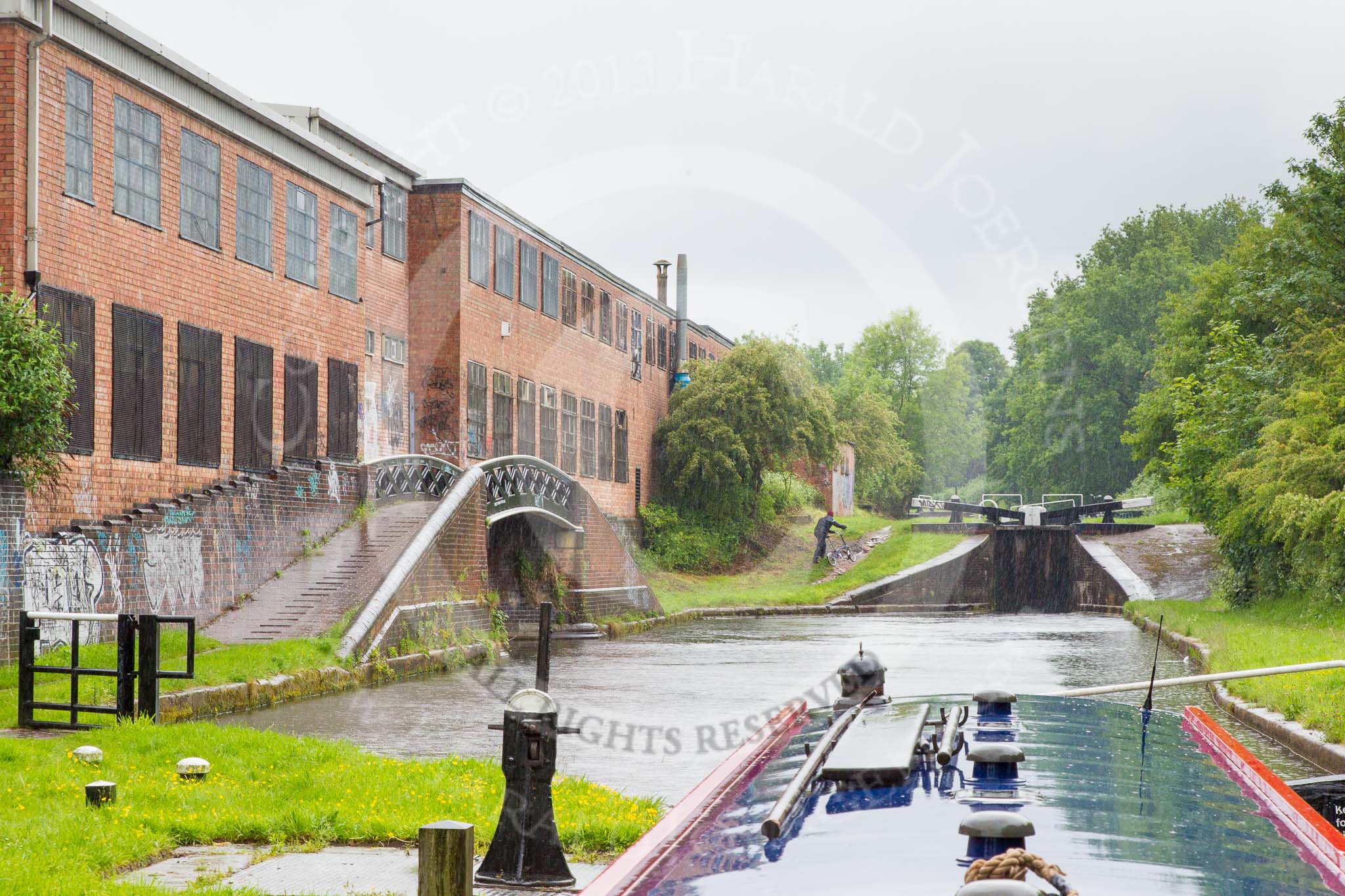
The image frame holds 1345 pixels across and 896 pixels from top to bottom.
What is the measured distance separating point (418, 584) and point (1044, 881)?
17829mm

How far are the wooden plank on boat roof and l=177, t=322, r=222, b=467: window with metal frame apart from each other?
1566 centimetres

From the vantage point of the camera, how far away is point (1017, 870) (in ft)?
8.29

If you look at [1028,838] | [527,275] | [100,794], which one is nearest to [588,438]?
[527,275]

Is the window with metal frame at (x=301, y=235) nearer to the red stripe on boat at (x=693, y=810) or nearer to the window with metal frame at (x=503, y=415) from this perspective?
the window with metal frame at (x=503, y=415)

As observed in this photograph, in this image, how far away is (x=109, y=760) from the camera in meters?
9.26

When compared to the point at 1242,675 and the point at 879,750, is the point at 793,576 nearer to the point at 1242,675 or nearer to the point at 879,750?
the point at 1242,675

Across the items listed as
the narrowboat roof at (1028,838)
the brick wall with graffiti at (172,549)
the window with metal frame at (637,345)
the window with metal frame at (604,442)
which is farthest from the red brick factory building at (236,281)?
the narrowboat roof at (1028,838)

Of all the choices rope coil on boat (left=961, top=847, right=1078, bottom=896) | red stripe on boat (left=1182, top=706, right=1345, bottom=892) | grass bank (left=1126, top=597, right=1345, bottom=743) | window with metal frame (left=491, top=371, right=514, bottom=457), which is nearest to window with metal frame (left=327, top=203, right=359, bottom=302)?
window with metal frame (left=491, top=371, right=514, bottom=457)

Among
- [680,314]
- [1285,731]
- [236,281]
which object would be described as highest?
[680,314]

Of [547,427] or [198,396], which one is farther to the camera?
[547,427]

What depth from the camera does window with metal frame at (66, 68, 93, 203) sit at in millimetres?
16594

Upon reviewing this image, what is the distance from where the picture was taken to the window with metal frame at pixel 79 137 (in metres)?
16.6

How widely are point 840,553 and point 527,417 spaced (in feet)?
48.1

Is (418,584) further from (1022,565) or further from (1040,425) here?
(1040,425)
